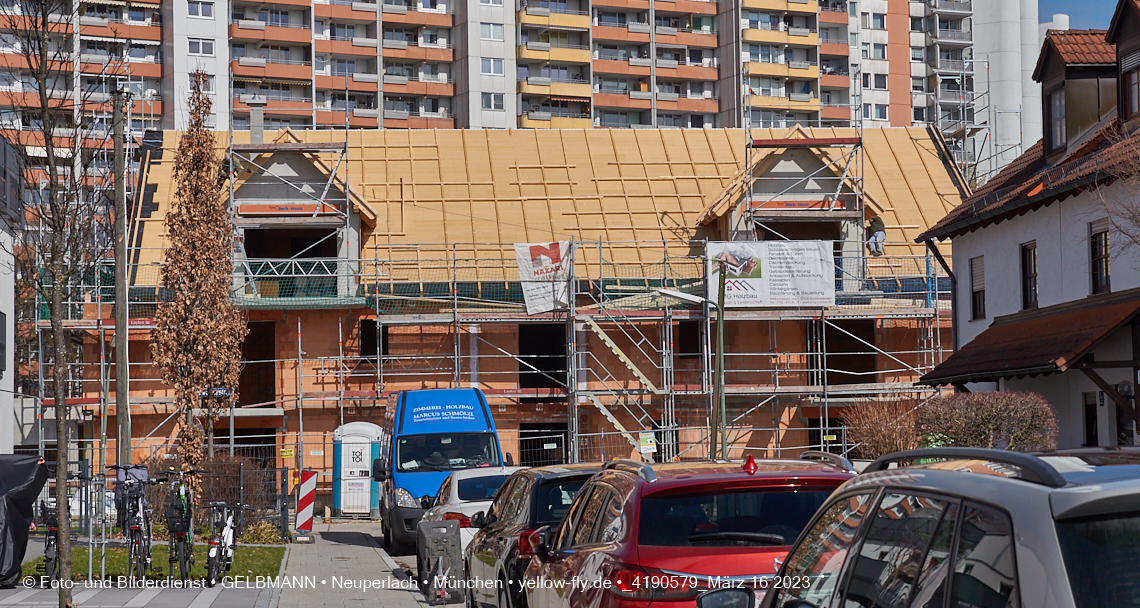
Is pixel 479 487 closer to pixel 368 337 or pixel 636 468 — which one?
pixel 636 468

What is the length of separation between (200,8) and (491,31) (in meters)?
17.7

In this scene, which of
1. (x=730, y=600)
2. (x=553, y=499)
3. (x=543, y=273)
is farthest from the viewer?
(x=543, y=273)

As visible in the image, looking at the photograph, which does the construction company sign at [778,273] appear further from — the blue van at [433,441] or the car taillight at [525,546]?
the car taillight at [525,546]

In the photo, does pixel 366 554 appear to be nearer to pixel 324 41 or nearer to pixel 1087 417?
pixel 1087 417

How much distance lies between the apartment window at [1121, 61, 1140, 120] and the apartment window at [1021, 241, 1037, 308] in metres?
3.37

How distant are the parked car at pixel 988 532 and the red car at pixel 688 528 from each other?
1838mm

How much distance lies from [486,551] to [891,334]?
25.3 meters

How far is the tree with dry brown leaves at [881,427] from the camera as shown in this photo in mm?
29047

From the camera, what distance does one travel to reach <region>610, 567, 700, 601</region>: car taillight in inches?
250

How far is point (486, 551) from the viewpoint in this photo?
11.6m

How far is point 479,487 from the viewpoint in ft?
57.3

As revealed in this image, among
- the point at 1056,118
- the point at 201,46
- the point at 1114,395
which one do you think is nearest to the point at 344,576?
the point at 1114,395

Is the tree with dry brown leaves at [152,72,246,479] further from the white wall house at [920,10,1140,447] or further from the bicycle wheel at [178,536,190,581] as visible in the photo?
the white wall house at [920,10,1140,447]

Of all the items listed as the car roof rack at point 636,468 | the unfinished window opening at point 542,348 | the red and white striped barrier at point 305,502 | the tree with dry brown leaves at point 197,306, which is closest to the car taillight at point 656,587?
the car roof rack at point 636,468
